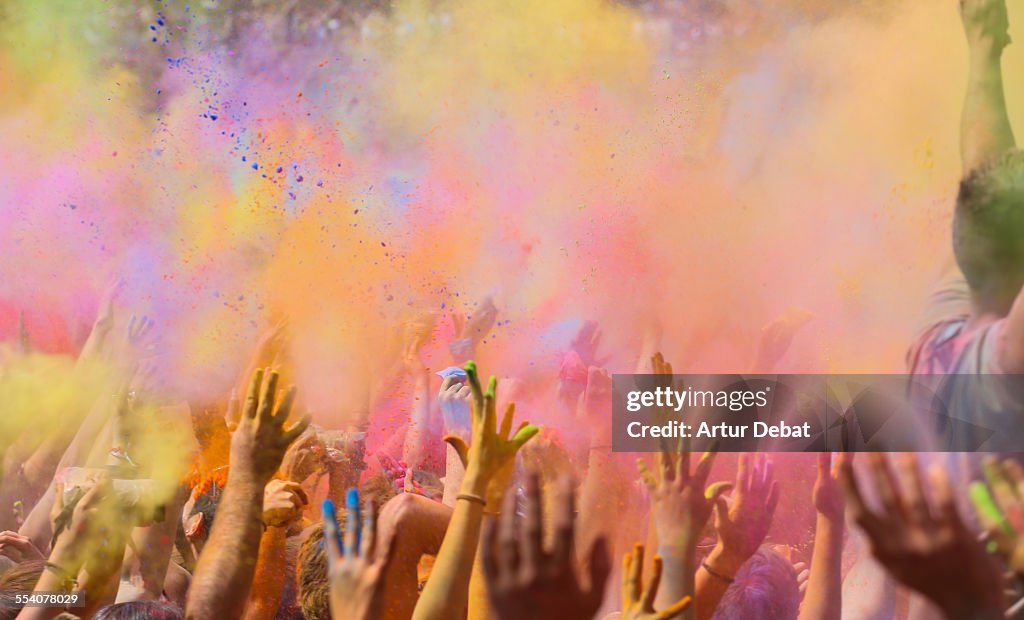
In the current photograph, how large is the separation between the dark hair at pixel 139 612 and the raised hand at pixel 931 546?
1.52 metres

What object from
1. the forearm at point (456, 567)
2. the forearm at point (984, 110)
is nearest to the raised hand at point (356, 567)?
the forearm at point (456, 567)

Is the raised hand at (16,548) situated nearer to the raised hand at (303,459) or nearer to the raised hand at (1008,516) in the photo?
the raised hand at (303,459)

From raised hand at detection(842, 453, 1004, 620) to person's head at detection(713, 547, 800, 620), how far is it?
50.3 inches

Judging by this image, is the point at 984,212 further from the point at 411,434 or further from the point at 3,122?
the point at 3,122

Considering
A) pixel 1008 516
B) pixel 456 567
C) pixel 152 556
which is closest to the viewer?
pixel 1008 516

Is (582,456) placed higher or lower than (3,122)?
lower

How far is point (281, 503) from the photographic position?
2830 mm

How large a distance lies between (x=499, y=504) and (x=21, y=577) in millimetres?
1620

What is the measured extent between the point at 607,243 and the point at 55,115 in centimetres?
278

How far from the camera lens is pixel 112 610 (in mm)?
2285

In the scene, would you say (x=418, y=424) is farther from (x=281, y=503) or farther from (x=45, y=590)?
(x=45, y=590)

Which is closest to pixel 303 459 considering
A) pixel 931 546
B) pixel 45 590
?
pixel 45 590

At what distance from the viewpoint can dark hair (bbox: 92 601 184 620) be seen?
2236 mm

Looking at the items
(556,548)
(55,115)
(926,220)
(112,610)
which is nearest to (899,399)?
(926,220)
